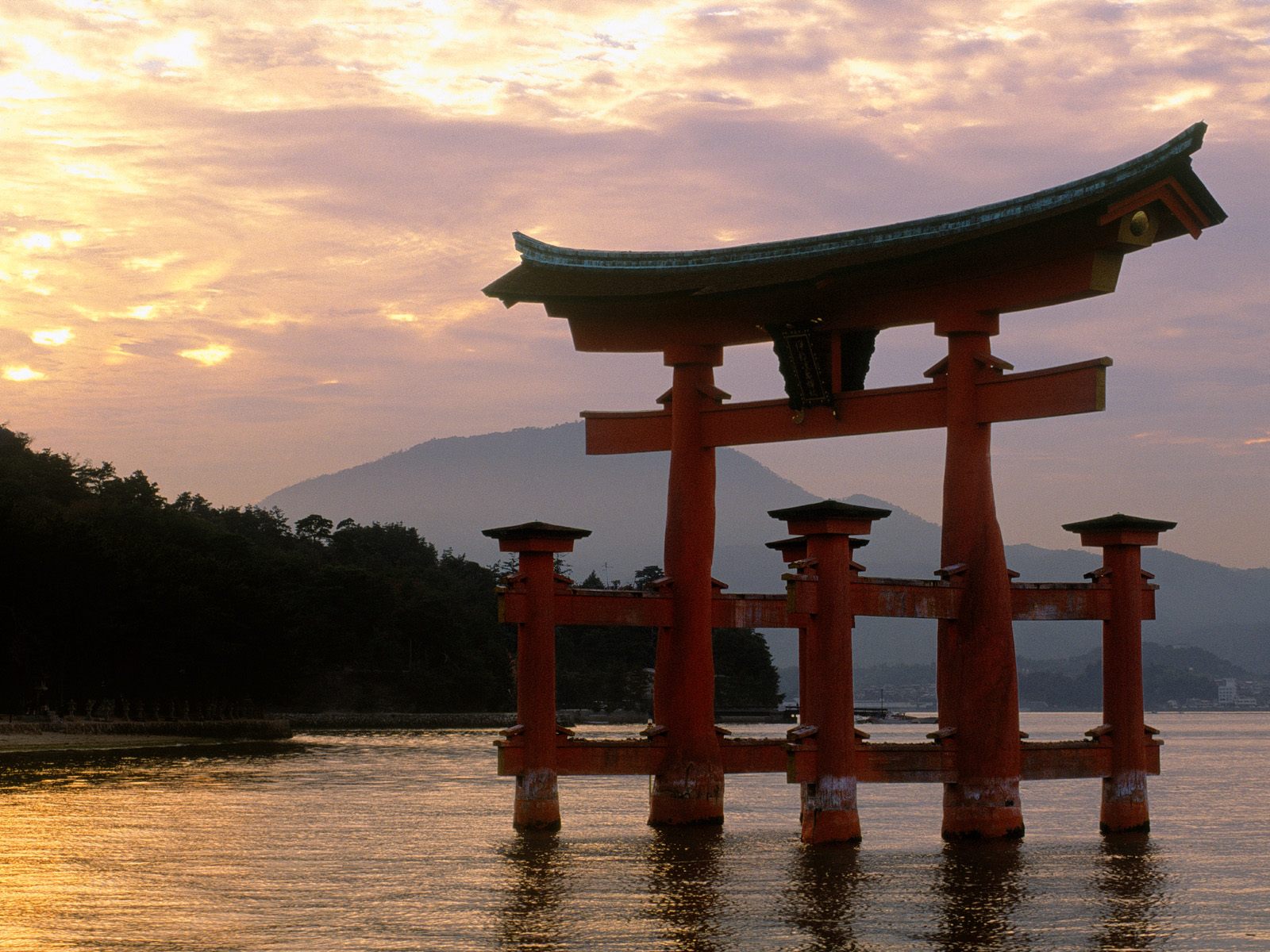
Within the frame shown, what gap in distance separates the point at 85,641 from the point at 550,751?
3994 cm

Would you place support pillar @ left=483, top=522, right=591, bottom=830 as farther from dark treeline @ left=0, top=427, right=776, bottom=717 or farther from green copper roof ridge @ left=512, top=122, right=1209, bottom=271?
dark treeline @ left=0, top=427, right=776, bottom=717

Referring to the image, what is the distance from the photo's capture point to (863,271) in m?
23.5

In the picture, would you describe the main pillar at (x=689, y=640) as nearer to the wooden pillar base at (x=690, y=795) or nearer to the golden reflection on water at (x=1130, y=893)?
the wooden pillar base at (x=690, y=795)

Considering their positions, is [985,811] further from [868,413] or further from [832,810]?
[868,413]

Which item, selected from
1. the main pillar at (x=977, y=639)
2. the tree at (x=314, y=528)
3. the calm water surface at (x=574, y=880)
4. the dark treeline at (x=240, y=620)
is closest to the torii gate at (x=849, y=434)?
the main pillar at (x=977, y=639)

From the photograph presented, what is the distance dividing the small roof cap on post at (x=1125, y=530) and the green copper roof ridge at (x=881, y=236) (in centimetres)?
501

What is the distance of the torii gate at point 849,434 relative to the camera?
71.1ft

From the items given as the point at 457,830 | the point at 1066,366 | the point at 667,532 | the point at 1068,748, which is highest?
the point at 1066,366

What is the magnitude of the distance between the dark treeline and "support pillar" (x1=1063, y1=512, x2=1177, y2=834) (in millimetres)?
42821

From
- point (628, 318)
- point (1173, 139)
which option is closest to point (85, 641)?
point (628, 318)

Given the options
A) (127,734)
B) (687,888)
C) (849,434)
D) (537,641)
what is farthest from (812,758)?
(127,734)

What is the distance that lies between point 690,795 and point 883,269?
348 inches

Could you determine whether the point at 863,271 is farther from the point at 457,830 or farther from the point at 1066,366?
the point at 457,830

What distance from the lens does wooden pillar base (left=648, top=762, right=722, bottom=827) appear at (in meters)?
25.4
